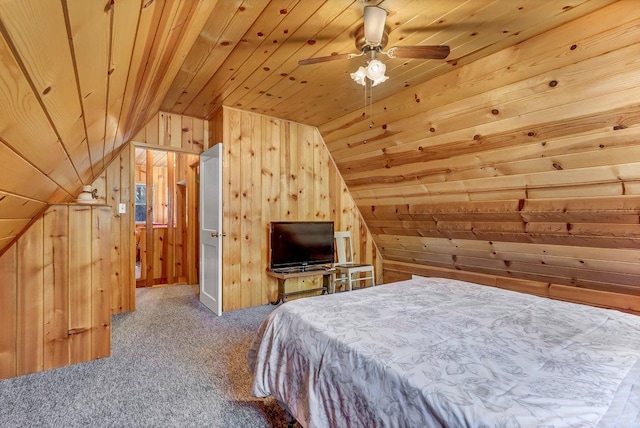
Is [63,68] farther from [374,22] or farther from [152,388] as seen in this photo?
[152,388]

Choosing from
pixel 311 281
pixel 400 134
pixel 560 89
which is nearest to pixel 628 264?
pixel 560 89

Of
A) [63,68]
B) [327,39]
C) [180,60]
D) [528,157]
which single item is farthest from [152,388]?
[528,157]

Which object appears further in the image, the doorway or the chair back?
the doorway

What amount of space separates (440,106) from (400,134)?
0.51m

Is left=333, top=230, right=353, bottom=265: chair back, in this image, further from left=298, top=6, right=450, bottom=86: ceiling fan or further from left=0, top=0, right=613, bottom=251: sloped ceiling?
left=298, top=6, right=450, bottom=86: ceiling fan

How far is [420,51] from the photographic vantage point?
1.75 meters

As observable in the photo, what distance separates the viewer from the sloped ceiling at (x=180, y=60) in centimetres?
63

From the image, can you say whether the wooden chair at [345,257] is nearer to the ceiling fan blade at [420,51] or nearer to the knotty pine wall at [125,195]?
the knotty pine wall at [125,195]

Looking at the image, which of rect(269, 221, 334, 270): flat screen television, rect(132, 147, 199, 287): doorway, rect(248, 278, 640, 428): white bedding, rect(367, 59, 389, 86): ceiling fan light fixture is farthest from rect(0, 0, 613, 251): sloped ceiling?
rect(132, 147, 199, 287): doorway

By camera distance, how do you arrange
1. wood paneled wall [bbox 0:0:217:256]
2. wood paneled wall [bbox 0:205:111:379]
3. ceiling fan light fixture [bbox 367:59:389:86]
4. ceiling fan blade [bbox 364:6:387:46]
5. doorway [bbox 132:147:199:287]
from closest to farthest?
wood paneled wall [bbox 0:0:217:256]
ceiling fan blade [bbox 364:6:387:46]
ceiling fan light fixture [bbox 367:59:389:86]
wood paneled wall [bbox 0:205:111:379]
doorway [bbox 132:147:199:287]

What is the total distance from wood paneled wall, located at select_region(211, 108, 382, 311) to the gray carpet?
0.87 m

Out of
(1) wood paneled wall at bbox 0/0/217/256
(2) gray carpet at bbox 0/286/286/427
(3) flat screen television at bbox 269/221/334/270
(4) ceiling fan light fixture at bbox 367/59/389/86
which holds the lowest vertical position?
(2) gray carpet at bbox 0/286/286/427

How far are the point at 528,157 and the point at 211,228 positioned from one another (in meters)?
3.25

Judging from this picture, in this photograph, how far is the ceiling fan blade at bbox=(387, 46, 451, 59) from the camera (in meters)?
1.71
